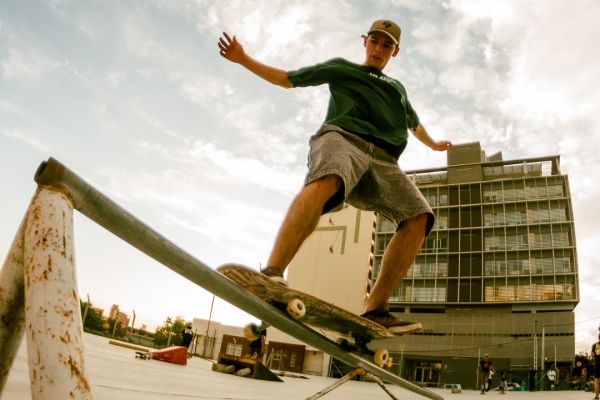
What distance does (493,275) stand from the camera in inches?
1446

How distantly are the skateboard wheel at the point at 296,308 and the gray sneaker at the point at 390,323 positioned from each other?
0.72m

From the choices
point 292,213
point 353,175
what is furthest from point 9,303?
point 353,175

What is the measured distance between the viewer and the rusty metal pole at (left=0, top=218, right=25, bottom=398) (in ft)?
2.23

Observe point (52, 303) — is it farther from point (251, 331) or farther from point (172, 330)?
point (172, 330)

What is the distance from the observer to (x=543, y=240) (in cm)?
3588

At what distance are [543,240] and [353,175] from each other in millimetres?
40275

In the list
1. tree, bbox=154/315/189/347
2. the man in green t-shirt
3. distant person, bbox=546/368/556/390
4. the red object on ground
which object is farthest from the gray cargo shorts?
tree, bbox=154/315/189/347

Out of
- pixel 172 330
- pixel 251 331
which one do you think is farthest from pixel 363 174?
pixel 172 330

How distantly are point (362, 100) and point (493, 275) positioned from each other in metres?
Answer: 39.3

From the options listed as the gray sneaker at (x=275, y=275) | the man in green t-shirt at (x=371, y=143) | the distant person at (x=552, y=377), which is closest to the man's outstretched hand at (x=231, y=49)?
the man in green t-shirt at (x=371, y=143)

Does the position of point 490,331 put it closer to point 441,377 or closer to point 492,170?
point 441,377

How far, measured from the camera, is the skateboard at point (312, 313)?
1.39m

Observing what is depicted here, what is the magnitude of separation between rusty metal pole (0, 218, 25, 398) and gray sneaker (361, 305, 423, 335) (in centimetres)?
165

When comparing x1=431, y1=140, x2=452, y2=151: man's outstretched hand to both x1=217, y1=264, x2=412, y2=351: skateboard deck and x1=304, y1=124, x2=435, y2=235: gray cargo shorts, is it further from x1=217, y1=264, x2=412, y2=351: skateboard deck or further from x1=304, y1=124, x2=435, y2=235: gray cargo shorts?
x1=217, y1=264, x2=412, y2=351: skateboard deck
